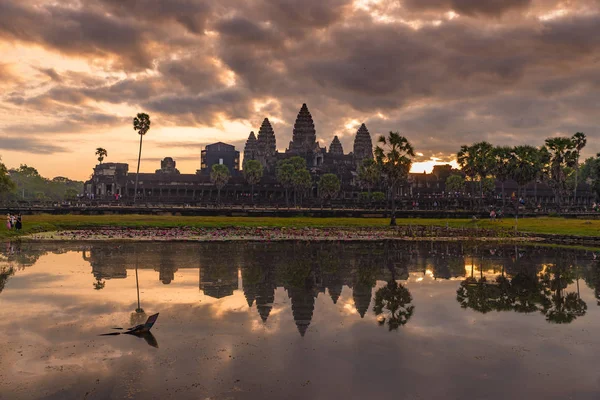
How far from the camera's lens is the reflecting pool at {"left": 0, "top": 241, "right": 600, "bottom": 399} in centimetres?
926

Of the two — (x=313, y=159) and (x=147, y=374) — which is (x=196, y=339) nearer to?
(x=147, y=374)

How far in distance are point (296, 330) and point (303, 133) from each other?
160441mm

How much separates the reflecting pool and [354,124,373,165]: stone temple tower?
521ft

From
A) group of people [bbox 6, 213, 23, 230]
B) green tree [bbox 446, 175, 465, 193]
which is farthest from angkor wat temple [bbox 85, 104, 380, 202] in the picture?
group of people [bbox 6, 213, 23, 230]

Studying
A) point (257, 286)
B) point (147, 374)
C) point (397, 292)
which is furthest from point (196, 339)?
point (397, 292)

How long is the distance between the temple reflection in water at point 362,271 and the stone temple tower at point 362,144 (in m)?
148

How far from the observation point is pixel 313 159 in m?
166

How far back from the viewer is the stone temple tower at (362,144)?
182125 mm

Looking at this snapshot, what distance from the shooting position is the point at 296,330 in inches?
505

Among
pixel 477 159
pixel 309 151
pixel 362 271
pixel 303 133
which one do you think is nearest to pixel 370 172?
pixel 477 159

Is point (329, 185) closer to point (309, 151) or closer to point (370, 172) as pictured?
point (370, 172)

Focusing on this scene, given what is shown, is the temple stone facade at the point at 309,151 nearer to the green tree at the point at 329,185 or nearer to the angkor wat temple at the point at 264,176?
the angkor wat temple at the point at 264,176

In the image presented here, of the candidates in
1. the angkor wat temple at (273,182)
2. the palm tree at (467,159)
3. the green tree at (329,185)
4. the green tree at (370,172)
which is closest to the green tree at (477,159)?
the palm tree at (467,159)

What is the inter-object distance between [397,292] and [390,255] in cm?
1132
